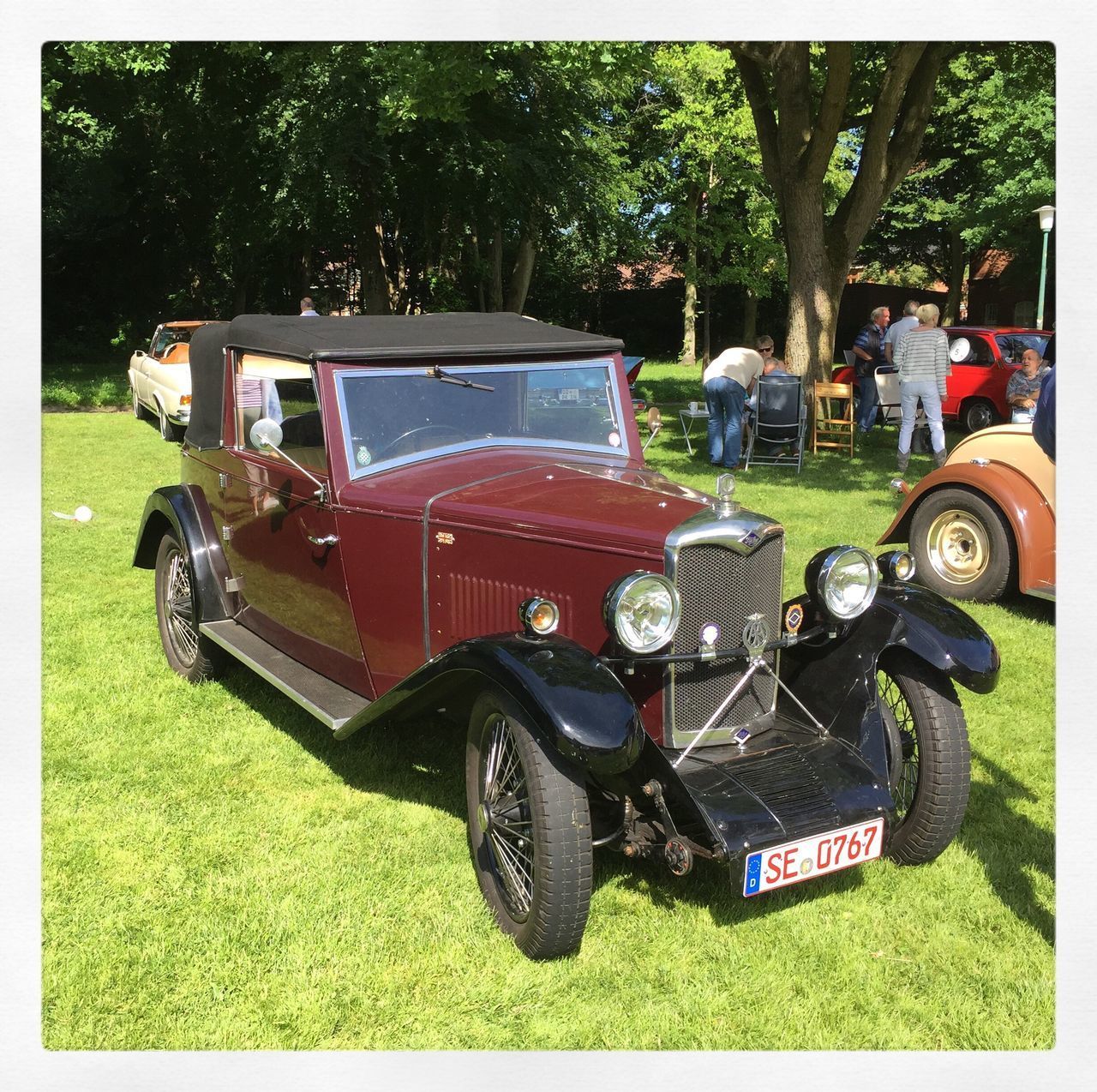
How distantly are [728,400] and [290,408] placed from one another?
6985 mm

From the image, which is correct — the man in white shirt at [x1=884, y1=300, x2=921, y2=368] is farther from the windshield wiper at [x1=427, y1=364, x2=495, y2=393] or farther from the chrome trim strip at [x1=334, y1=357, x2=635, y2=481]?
the windshield wiper at [x1=427, y1=364, x2=495, y2=393]

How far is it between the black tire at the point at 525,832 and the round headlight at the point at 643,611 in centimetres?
38

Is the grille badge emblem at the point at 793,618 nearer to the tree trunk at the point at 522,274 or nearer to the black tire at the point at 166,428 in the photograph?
the tree trunk at the point at 522,274

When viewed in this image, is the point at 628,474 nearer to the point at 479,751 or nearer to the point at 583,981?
the point at 479,751

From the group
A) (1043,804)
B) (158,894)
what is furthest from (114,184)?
(1043,804)

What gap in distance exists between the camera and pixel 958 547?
6504 millimetres

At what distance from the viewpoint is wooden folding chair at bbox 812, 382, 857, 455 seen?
1134 centimetres

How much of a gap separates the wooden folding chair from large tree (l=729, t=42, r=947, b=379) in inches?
10.1

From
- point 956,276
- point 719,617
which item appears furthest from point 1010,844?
point 956,276

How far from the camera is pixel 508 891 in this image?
2998mm

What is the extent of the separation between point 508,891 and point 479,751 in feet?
1.41

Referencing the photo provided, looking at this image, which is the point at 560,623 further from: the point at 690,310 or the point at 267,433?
the point at 690,310

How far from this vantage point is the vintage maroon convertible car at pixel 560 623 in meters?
2.79

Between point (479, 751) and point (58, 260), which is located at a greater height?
point (58, 260)
